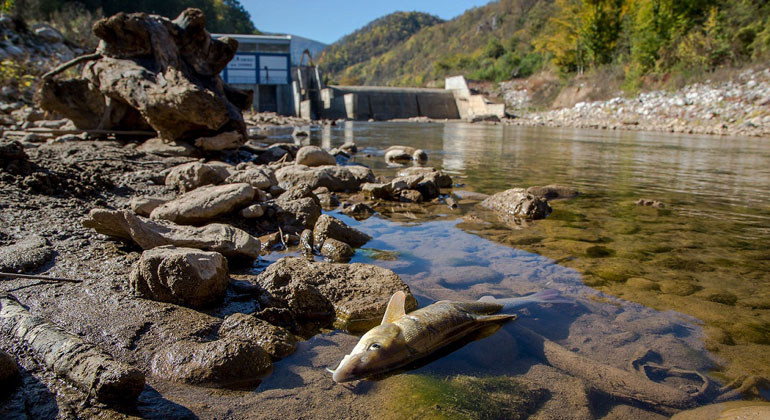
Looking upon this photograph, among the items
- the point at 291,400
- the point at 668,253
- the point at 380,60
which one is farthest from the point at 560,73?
the point at 380,60

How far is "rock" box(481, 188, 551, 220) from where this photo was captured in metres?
5.70

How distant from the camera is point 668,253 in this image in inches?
171

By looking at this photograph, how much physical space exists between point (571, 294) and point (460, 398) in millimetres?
1627

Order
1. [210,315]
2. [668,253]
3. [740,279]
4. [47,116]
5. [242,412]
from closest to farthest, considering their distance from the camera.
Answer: [242,412] < [210,315] < [740,279] < [668,253] < [47,116]

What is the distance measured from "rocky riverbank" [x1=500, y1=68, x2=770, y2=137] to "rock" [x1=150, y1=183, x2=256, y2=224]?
23401 millimetres

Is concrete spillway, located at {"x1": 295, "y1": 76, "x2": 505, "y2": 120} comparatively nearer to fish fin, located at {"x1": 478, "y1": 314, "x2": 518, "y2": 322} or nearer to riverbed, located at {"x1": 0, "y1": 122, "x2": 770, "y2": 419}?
riverbed, located at {"x1": 0, "y1": 122, "x2": 770, "y2": 419}

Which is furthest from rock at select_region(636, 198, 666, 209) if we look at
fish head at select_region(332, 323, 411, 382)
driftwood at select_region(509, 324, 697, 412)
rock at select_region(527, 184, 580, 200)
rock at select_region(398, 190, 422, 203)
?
fish head at select_region(332, 323, 411, 382)

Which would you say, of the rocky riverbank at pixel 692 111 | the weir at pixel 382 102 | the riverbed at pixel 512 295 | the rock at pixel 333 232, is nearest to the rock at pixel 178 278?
the riverbed at pixel 512 295

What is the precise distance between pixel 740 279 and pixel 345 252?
A: 315 cm

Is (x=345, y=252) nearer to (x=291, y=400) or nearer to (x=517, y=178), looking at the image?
(x=291, y=400)

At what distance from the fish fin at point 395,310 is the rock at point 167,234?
1508mm

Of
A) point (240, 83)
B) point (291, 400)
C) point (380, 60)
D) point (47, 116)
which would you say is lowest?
point (291, 400)

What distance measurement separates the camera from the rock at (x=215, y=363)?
85.8 inches

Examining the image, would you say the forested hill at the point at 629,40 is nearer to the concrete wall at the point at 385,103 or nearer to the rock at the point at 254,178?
the concrete wall at the point at 385,103
